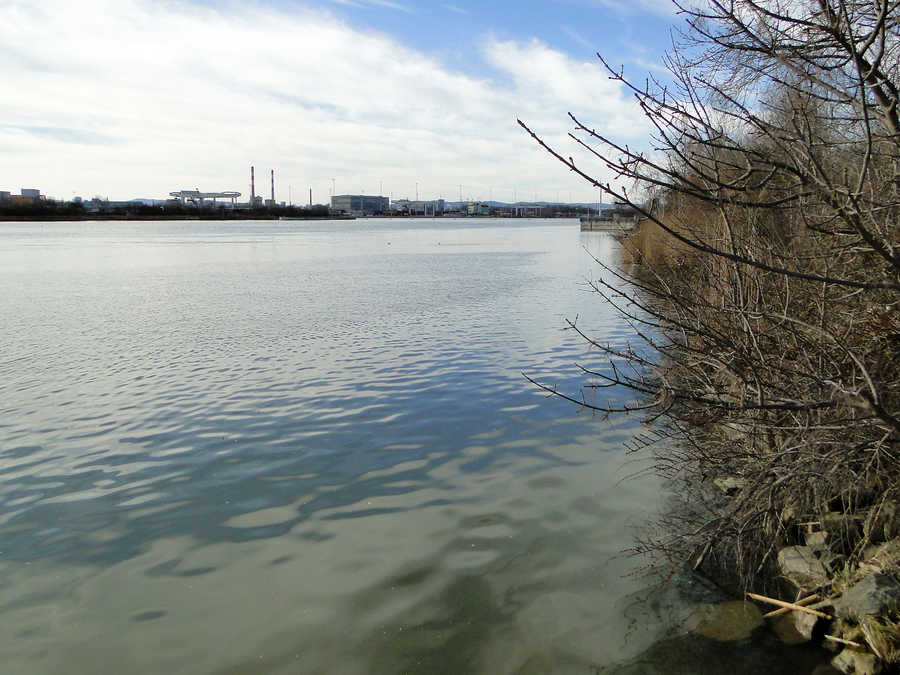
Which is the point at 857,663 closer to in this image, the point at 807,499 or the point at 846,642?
the point at 846,642

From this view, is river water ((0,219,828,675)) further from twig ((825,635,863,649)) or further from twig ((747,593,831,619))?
twig ((825,635,863,649))

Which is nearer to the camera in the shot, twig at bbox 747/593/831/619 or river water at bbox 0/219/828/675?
twig at bbox 747/593/831/619

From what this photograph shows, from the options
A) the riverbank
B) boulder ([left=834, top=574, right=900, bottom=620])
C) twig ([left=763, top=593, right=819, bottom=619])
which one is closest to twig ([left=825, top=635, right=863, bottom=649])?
the riverbank

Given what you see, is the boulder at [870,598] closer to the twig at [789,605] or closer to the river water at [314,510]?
the twig at [789,605]

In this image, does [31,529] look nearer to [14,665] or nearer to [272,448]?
[14,665]

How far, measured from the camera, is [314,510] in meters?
7.81

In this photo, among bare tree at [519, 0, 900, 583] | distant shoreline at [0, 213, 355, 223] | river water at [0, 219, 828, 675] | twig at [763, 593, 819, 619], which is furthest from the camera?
distant shoreline at [0, 213, 355, 223]

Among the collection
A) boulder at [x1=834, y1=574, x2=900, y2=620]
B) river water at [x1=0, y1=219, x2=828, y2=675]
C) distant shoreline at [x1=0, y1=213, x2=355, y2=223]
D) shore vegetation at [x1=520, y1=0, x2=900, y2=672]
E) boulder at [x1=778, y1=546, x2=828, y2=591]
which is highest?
distant shoreline at [x1=0, y1=213, x2=355, y2=223]

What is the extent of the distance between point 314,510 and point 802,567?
4964 millimetres

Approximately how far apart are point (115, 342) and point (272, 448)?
931 cm

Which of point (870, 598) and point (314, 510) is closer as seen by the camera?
point (870, 598)

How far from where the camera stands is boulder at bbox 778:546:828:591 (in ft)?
18.3

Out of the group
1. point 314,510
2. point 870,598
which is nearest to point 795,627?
point 870,598

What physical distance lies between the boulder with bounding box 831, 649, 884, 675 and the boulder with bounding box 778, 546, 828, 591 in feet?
1.94
